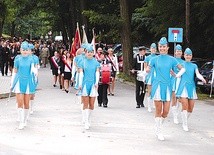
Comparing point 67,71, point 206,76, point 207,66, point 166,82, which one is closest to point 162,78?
point 166,82

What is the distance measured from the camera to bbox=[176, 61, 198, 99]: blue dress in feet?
37.7

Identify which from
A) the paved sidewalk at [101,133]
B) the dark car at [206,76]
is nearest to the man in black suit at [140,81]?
the paved sidewalk at [101,133]

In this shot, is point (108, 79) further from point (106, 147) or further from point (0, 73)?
point (0, 73)

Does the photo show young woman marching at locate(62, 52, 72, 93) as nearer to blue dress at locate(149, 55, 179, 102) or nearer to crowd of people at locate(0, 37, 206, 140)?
crowd of people at locate(0, 37, 206, 140)

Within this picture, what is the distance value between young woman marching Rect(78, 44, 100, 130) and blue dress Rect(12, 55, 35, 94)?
118 cm

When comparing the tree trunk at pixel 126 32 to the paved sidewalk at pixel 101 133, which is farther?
the tree trunk at pixel 126 32

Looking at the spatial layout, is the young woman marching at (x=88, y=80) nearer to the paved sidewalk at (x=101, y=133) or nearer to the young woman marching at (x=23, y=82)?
the paved sidewalk at (x=101, y=133)

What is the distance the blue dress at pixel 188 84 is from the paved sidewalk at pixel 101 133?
862 mm

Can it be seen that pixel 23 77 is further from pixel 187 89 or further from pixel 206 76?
pixel 206 76

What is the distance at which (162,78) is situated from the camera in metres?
10.4

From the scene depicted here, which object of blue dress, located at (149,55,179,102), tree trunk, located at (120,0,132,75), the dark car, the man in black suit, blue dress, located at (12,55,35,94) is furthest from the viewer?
tree trunk, located at (120,0,132,75)

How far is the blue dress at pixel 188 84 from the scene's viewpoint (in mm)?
11484

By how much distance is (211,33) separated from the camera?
90.5 ft

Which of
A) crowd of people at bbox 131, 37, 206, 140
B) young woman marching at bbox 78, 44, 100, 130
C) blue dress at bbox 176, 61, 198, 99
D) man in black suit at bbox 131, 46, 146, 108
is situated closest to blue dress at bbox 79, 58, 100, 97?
young woman marching at bbox 78, 44, 100, 130
